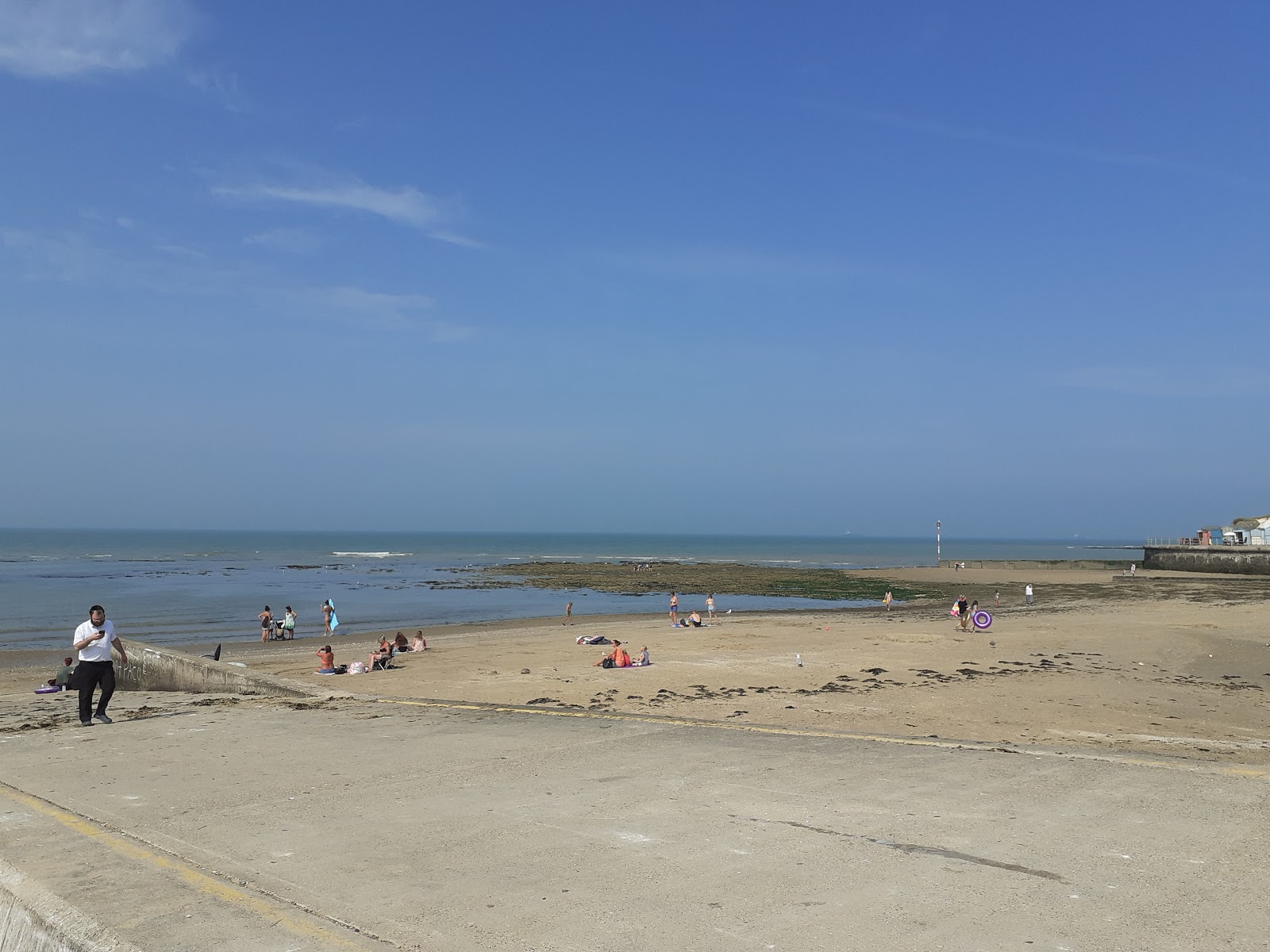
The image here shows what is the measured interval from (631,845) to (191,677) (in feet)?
36.9

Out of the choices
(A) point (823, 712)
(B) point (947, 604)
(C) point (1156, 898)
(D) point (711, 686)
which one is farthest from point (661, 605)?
(C) point (1156, 898)

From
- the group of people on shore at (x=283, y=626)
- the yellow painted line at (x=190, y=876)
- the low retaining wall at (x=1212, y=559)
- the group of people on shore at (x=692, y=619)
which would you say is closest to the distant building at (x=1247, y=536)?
the low retaining wall at (x=1212, y=559)

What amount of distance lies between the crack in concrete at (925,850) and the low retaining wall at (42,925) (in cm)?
380

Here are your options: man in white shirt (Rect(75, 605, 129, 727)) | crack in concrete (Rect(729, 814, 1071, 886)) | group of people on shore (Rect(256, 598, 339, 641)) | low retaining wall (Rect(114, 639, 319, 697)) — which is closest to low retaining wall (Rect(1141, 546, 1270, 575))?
group of people on shore (Rect(256, 598, 339, 641))

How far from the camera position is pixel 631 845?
5.77m

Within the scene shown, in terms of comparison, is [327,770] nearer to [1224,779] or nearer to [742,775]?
[742,775]

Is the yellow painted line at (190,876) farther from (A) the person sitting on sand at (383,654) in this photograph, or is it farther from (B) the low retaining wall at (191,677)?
(A) the person sitting on sand at (383,654)

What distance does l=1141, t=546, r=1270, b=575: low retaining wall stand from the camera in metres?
68.4

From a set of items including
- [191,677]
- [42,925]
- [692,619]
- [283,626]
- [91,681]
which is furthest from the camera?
[692,619]

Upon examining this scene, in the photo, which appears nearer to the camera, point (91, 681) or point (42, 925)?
point (42, 925)

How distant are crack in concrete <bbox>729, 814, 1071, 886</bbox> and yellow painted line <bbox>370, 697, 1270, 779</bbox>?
3.07 m

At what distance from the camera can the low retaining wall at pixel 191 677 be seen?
12.8m

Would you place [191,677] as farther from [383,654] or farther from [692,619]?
[692,619]

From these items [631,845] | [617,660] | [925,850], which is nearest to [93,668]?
[631,845]
